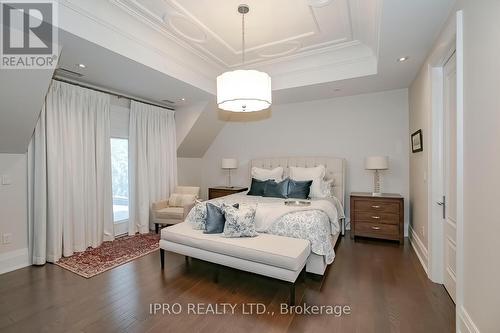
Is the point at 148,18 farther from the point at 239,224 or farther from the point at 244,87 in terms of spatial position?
the point at 239,224

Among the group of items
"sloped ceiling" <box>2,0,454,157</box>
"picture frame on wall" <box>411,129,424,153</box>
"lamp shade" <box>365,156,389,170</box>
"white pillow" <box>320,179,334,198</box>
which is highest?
"sloped ceiling" <box>2,0,454,157</box>

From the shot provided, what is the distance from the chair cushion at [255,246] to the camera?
216 centimetres

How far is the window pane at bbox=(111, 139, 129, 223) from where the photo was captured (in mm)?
4168

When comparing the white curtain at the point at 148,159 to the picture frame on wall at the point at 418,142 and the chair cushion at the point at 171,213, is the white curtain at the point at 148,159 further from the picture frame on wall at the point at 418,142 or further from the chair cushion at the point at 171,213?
the picture frame on wall at the point at 418,142

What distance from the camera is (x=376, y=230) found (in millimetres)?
3816

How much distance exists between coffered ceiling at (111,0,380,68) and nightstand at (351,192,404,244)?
7.24 feet

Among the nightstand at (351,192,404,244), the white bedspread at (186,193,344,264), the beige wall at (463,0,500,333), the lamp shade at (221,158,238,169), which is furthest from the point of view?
the lamp shade at (221,158,238,169)

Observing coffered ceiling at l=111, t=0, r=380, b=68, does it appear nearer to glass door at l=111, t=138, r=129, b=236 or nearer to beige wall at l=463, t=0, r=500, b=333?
beige wall at l=463, t=0, r=500, b=333

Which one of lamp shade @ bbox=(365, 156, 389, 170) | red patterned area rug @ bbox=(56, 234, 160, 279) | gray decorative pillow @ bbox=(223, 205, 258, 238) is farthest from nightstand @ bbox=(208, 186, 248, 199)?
lamp shade @ bbox=(365, 156, 389, 170)

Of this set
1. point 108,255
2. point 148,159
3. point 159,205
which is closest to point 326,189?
point 159,205

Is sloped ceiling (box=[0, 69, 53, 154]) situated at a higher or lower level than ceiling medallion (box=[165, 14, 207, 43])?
lower

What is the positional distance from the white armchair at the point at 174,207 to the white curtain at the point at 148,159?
26 centimetres

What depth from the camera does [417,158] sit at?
3.32 metres

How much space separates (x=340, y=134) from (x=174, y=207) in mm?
Result: 3362
